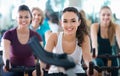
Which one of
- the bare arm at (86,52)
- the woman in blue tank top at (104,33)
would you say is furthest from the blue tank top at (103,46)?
→ the bare arm at (86,52)

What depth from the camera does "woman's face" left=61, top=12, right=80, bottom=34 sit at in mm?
2061

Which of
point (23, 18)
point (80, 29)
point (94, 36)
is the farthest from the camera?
point (94, 36)

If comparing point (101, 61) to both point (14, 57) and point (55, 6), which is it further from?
point (55, 6)

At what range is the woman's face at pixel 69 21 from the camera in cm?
206

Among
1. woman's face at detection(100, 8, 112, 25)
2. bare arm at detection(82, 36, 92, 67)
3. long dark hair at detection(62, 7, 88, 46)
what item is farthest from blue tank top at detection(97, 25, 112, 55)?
bare arm at detection(82, 36, 92, 67)

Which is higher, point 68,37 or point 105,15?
point 105,15

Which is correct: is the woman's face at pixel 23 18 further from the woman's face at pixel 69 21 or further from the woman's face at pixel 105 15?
the woman's face at pixel 105 15

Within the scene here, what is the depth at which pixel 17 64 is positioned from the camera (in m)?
2.49

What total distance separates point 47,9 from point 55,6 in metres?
0.18

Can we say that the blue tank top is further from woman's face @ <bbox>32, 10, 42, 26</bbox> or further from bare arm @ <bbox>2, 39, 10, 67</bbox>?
bare arm @ <bbox>2, 39, 10, 67</bbox>

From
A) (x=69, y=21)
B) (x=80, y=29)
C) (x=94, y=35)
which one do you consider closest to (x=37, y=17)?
(x=94, y=35)

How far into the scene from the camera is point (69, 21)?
207 cm

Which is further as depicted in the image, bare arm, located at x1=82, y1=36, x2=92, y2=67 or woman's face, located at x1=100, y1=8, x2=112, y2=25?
woman's face, located at x1=100, y1=8, x2=112, y2=25

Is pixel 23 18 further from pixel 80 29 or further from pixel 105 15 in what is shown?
pixel 105 15
